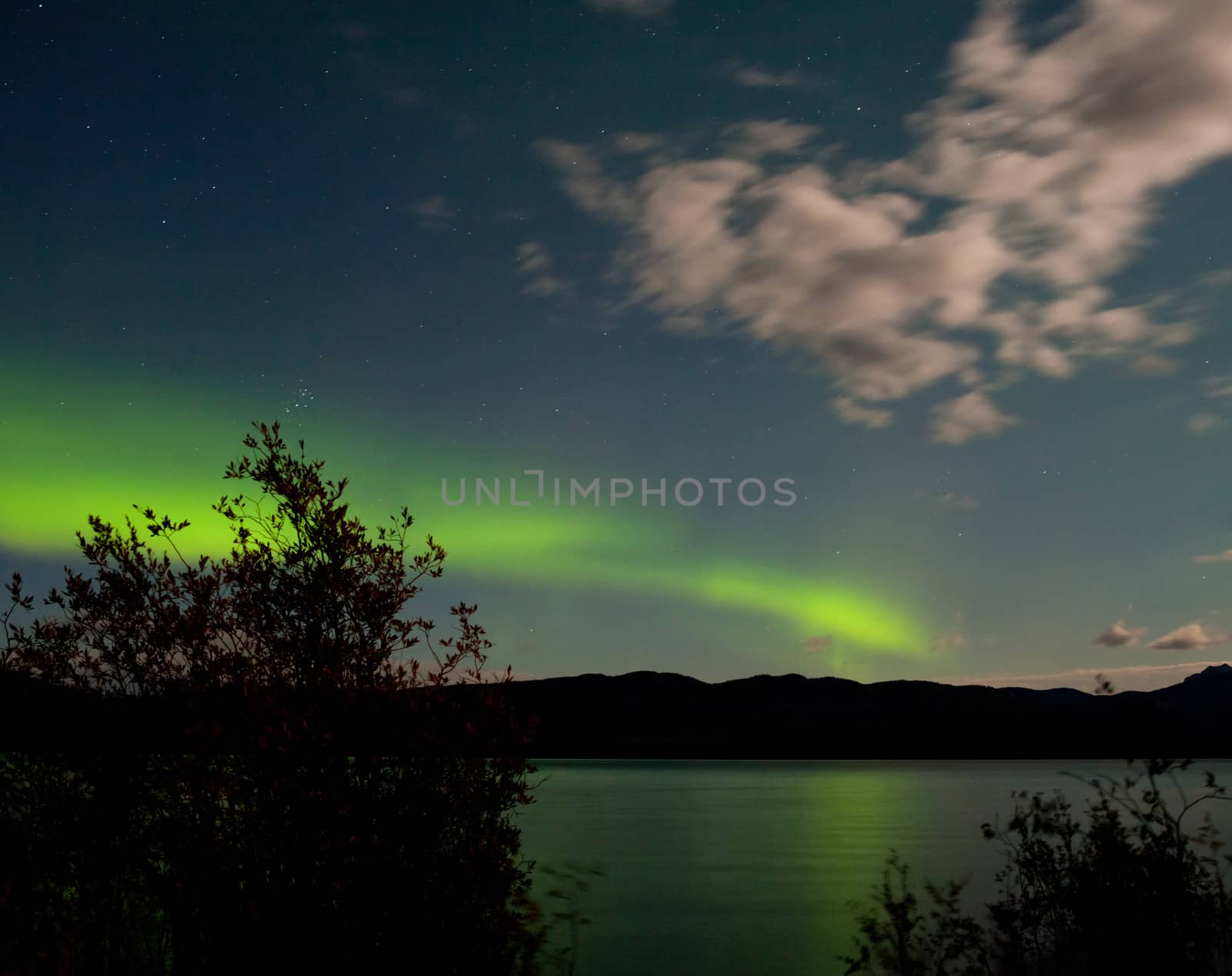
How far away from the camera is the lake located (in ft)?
108

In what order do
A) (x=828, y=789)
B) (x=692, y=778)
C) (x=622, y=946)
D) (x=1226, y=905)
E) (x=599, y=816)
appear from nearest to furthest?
(x=1226, y=905), (x=622, y=946), (x=599, y=816), (x=828, y=789), (x=692, y=778)

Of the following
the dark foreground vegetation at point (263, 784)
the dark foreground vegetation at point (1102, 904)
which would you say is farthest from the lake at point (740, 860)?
the dark foreground vegetation at point (1102, 904)

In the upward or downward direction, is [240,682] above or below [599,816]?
above

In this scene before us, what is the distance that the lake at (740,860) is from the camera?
33031mm

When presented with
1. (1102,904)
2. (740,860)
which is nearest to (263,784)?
(1102,904)

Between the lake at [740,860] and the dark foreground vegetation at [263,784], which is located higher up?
the dark foreground vegetation at [263,784]

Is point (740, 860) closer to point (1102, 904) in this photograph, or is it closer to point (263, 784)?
point (1102, 904)

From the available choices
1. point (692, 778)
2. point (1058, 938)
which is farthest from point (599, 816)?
point (692, 778)

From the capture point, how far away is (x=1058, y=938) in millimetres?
16812

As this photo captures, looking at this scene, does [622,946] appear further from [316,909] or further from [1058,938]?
[316,909]

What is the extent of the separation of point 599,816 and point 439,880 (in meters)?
84.9

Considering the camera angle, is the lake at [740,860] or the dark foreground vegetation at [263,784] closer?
the dark foreground vegetation at [263,784]

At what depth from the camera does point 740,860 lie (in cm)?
6134

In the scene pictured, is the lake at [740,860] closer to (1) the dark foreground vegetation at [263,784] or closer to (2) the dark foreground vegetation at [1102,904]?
(1) the dark foreground vegetation at [263,784]
